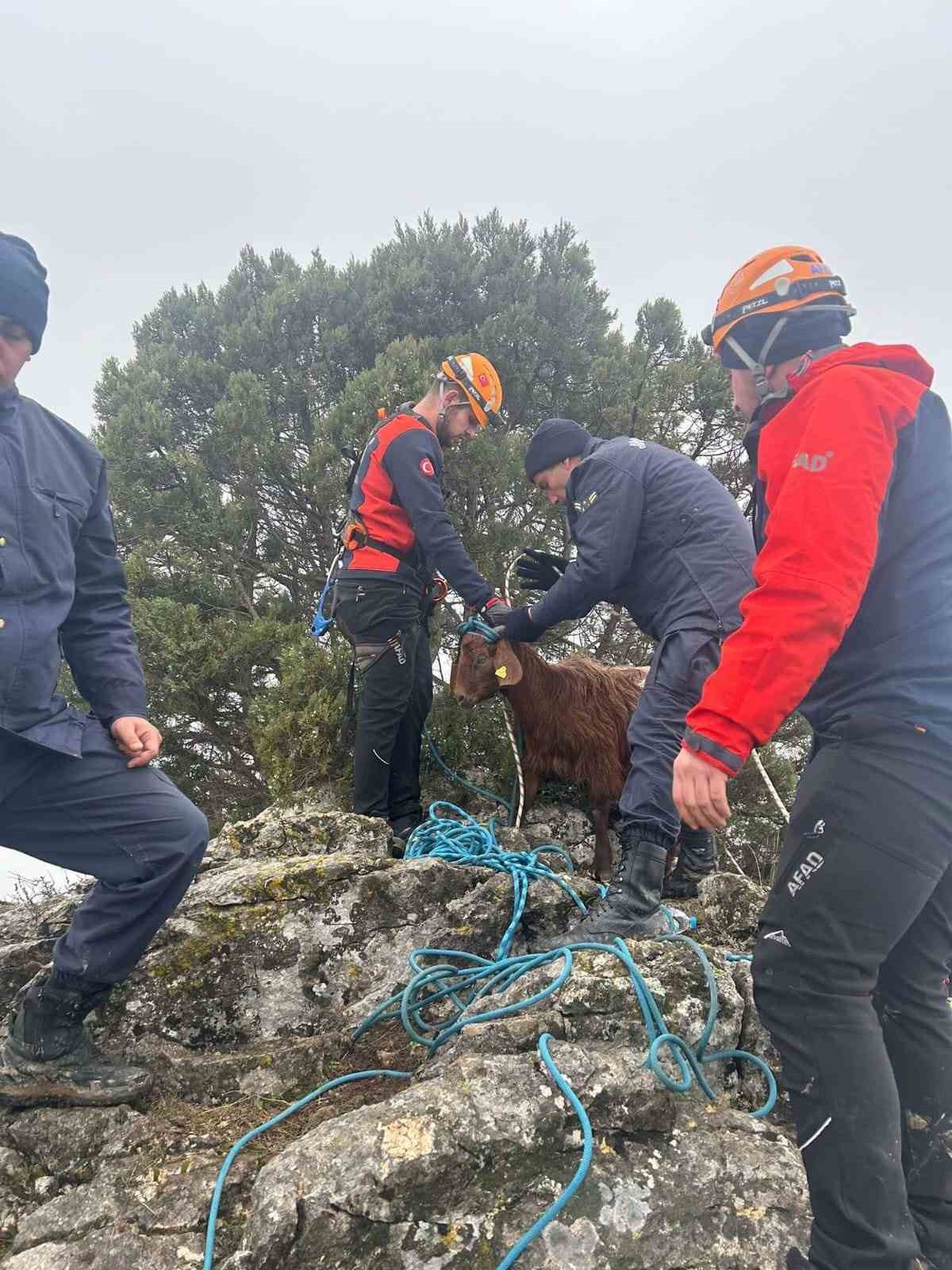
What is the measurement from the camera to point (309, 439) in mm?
9281

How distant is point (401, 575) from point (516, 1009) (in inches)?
125

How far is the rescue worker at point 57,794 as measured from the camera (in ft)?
8.34

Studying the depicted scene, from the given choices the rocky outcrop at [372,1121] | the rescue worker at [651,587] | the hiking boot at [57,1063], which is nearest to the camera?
the rocky outcrop at [372,1121]

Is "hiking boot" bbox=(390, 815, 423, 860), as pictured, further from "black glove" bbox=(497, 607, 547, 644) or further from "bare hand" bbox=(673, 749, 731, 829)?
"bare hand" bbox=(673, 749, 731, 829)

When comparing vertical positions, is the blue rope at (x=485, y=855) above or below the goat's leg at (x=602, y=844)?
above

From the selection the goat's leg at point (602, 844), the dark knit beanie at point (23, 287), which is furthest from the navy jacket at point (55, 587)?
the goat's leg at point (602, 844)

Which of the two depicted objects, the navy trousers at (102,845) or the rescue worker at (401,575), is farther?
the rescue worker at (401,575)

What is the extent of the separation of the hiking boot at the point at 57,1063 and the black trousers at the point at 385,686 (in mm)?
2544

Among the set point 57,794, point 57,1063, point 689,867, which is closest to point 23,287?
point 57,794

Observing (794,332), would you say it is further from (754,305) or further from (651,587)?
(651,587)

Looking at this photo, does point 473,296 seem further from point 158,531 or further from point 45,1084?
point 45,1084

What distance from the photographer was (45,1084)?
2.60 m

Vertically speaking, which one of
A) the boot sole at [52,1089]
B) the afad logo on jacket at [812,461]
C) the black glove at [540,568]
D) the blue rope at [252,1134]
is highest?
the afad logo on jacket at [812,461]

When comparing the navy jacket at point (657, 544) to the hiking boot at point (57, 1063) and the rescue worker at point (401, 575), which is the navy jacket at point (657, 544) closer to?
the rescue worker at point (401, 575)
